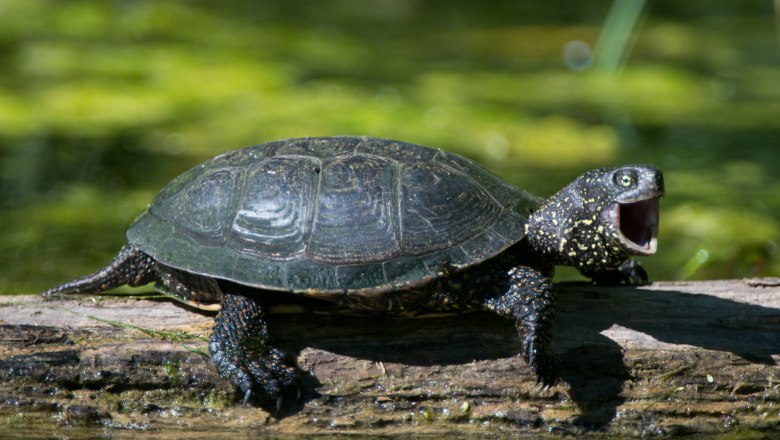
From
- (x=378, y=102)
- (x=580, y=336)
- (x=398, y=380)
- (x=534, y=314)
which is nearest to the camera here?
(x=534, y=314)

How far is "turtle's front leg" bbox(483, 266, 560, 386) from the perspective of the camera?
3451 millimetres

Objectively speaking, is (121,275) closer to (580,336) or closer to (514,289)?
(514,289)

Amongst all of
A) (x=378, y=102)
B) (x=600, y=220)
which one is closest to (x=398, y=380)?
(x=600, y=220)

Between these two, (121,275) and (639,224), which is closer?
(639,224)

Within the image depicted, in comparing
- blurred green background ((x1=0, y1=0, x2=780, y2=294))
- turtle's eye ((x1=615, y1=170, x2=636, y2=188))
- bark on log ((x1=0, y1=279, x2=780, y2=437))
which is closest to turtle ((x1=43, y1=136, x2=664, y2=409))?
turtle's eye ((x1=615, y1=170, x2=636, y2=188))

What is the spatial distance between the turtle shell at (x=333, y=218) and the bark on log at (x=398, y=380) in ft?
0.97

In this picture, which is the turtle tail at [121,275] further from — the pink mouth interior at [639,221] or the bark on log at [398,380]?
the pink mouth interior at [639,221]

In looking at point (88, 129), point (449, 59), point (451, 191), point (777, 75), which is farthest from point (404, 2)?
point (451, 191)

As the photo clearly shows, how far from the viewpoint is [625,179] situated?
3.58 m

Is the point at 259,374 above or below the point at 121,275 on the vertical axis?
below

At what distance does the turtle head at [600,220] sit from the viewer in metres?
3.57

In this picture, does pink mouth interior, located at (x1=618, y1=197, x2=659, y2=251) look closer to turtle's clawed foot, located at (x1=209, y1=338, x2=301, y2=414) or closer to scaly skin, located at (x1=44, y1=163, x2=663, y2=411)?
scaly skin, located at (x1=44, y1=163, x2=663, y2=411)

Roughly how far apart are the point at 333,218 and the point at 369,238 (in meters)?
0.17

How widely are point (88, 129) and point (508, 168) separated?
3.22 m
